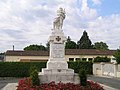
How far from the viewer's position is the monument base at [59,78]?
15.1 metres

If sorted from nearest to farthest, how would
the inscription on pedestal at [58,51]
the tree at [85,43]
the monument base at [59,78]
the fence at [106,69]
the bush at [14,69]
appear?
the monument base at [59,78], the inscription on pedestal at [58,51], the fence at [106,69], the bush at [14,69], the tree at [85,43]

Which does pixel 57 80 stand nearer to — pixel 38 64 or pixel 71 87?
pixel 71 87

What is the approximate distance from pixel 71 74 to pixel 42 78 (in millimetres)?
1729

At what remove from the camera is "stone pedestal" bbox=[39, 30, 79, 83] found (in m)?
15.3

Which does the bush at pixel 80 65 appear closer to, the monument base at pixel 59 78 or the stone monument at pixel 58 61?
the stone monument at pixel 58 61

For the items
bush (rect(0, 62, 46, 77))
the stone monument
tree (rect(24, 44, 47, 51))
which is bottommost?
bush (rect(0, 62, 46, 77))

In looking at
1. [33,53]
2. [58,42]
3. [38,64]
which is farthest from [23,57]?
[58,42]

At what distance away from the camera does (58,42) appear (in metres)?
16.5

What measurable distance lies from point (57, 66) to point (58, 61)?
0.32m

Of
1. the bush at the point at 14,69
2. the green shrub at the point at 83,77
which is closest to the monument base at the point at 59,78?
the green shrub at the point at 83,77

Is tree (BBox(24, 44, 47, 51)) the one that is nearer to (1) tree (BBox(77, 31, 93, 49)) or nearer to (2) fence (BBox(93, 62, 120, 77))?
(1) tree (BBox(77, 31, 93, 49))

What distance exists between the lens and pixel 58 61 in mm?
16250

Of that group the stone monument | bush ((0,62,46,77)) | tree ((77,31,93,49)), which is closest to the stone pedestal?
the stone monument

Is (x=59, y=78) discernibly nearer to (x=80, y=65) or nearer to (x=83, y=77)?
(x=83, y=77)
